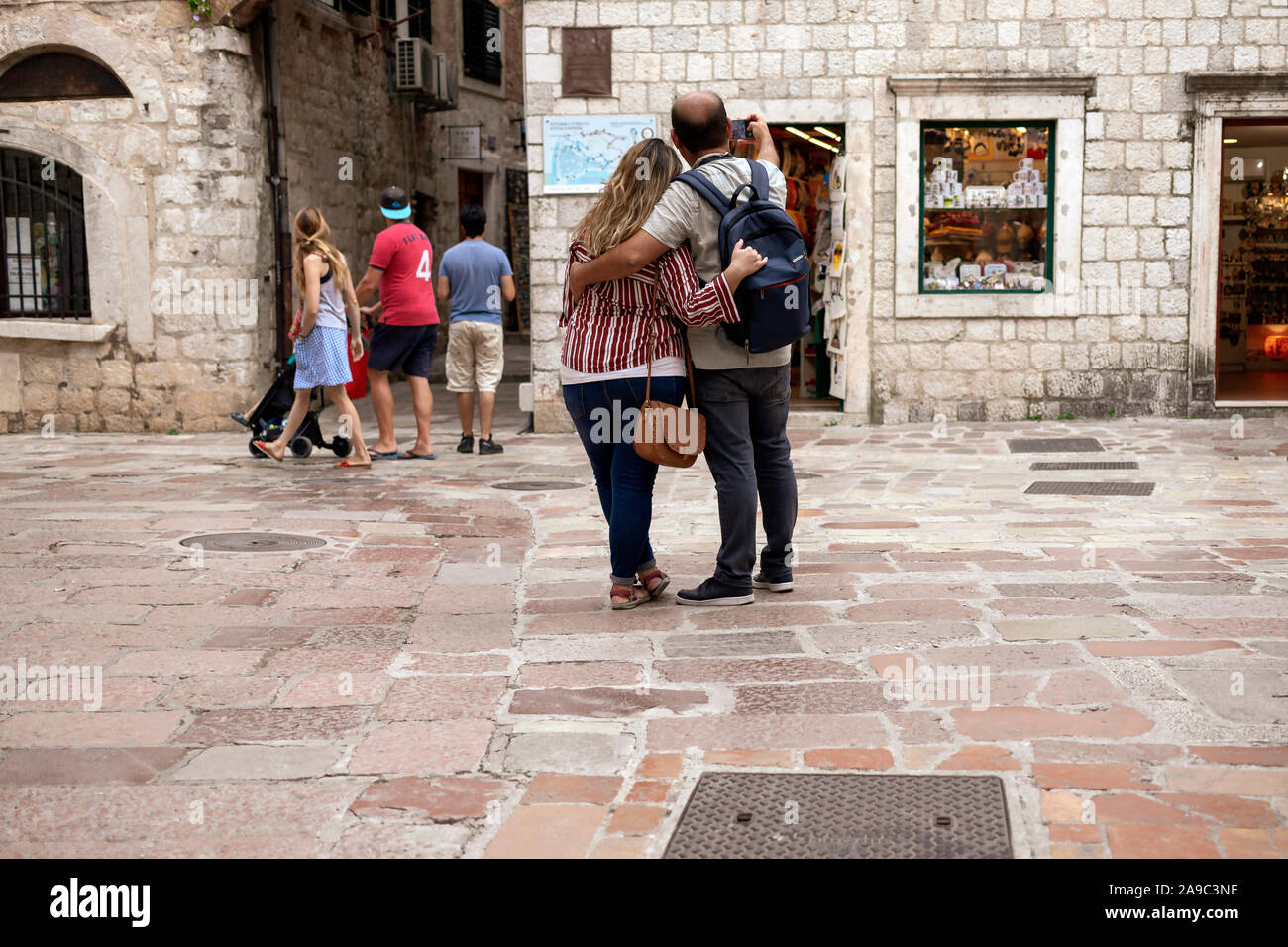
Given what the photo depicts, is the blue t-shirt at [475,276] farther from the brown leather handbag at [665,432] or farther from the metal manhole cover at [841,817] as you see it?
the metal manhole cover at [841,817]

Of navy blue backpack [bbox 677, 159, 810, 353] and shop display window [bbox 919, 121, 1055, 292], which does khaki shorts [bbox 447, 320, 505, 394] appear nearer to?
shop display window [bbox 919, 121, 1055, 292]

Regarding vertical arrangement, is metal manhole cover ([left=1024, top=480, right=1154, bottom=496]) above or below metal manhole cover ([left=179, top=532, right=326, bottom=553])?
above

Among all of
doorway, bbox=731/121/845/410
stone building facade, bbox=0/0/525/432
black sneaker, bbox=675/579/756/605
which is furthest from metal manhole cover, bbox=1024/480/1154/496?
stone building facade, bbox=0/0/525/432

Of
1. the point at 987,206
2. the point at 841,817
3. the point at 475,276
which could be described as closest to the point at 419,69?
the point at 475,276

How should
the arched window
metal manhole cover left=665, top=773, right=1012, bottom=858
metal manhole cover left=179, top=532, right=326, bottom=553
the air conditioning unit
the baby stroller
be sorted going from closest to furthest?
metal manhole cover left=665, top=773, right=1012, bottom=858 → metal manhole cover left=179, top=532, right=326, bottom=553 → the baby stroller → the arched window → the air conditioning unit

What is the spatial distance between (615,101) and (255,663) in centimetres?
789

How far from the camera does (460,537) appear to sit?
6594 millimetres

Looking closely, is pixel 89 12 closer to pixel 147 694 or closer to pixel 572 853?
pixel 147 694

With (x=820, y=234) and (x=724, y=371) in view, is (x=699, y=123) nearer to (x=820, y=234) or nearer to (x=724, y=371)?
(x=724, y=371)

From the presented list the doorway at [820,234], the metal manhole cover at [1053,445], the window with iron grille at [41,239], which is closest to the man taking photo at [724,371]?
the metal manhole cover at [1053,445]

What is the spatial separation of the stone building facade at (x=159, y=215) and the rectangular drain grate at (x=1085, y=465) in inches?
261

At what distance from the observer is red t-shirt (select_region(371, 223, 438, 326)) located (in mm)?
9367

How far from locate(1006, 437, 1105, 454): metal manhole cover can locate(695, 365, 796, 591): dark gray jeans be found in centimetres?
514

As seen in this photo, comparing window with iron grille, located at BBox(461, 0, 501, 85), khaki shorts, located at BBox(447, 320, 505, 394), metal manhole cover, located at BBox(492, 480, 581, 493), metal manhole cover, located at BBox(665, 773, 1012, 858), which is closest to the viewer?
metal manhole cover, located at BBox(665, 773, 1012, 858)
